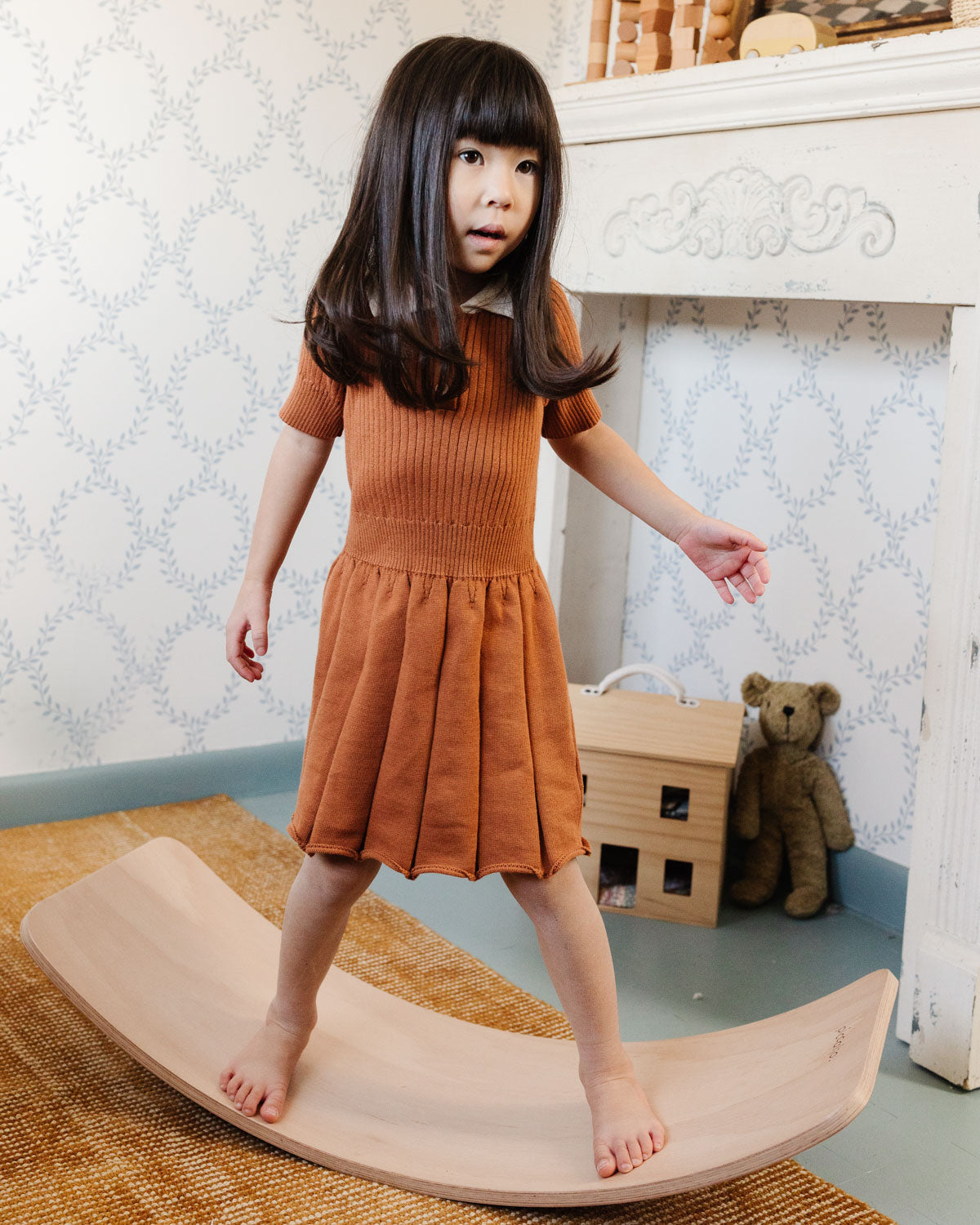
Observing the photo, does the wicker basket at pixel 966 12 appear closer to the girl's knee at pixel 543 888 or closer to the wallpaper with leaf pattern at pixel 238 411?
the wallpaper with leaf pattern at pixel 238 411

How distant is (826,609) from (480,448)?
839 millimetres

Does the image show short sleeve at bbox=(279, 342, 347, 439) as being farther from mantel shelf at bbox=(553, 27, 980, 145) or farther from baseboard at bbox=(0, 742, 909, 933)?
baseboard at bbox=(0, 742, 909, 933)

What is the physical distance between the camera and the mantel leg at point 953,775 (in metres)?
1.17

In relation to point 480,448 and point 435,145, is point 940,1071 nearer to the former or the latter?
point 480,448

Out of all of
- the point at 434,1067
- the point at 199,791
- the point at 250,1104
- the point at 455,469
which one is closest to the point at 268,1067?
the point at 250,1104

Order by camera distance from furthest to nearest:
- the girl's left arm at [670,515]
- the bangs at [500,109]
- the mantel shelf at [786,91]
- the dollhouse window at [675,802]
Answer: the dollhouse window at [675,802] < the mantel shelf at [786,91] < the girl's left arm at [670,515] < the bangs at [500,109]

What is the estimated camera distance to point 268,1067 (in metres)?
1.04

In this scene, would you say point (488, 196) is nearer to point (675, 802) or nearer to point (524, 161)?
point (524, 161)

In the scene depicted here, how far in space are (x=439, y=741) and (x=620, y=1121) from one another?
13.4 inches

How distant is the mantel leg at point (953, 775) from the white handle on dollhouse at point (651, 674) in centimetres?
48

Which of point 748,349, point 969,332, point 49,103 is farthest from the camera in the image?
point 748,349

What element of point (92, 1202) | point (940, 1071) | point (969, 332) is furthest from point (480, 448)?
point (940, 1071)

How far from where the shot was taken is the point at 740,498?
176cm

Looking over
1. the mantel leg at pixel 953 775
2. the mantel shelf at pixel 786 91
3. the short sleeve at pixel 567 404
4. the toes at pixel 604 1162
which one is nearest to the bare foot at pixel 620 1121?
the toes at pixel 604 1162
